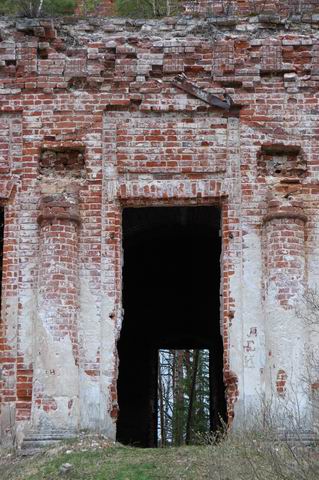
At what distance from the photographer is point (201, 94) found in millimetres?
12484

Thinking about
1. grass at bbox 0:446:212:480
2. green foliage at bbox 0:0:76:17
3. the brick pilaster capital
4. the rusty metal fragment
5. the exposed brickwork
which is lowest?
grass at bbox 0:446:212:480

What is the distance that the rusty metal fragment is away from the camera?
1245cm

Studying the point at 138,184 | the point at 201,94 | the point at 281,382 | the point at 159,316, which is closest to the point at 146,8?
the point at 201,94

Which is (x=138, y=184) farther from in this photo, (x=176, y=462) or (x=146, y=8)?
(x=176, y=462)

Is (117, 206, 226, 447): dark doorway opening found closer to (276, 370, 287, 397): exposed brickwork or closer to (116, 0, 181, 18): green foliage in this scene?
(116, 0, 181, 18): green foliage

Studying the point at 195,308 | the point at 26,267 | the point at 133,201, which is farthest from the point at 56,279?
the point at 195,308

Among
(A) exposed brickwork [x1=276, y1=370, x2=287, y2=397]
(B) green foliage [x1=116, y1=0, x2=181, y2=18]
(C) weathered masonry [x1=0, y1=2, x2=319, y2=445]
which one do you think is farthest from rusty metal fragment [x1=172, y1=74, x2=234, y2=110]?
(A) exposed brickwork [x1=276, y1=370, x2=287, y2=397]

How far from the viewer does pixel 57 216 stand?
39.5 feet

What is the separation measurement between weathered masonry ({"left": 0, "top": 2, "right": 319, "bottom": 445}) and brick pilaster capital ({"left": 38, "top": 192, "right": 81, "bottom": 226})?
0.02 metres

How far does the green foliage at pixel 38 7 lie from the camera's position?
13.0 m

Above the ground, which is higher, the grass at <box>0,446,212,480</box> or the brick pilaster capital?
the brick pilaster capital

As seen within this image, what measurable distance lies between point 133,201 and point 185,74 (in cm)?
163

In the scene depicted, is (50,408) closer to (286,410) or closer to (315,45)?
(286,410)

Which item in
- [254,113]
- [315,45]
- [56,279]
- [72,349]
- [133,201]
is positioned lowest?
[72,349]
